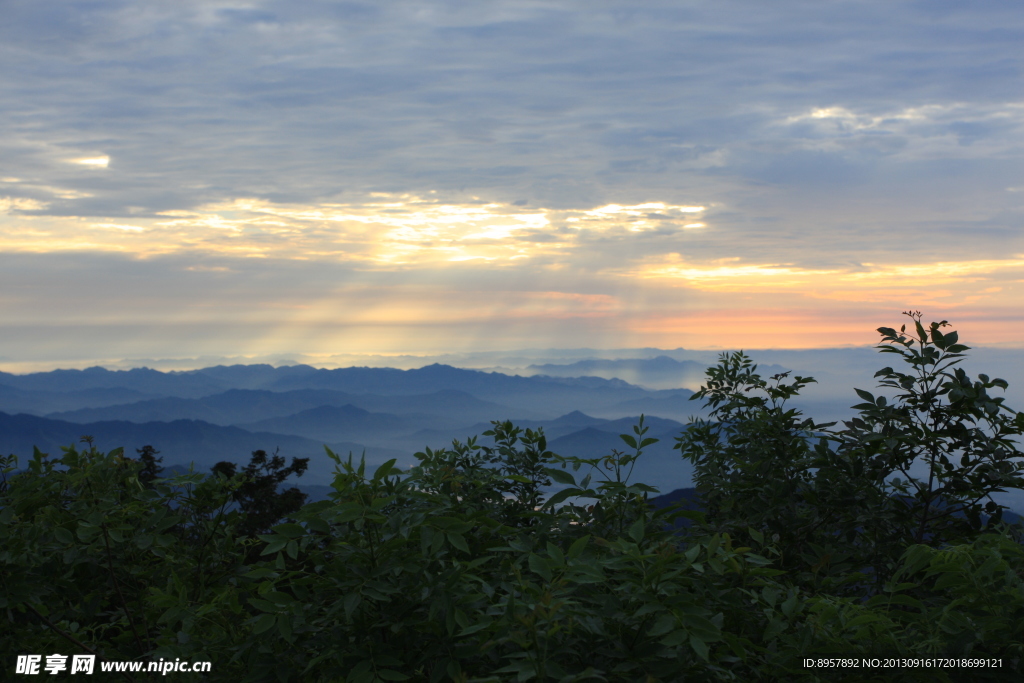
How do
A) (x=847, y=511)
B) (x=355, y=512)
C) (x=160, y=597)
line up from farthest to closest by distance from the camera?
1. (x=847, y=511)
2. (x=160, y=597)
3. (x=355, y=512)

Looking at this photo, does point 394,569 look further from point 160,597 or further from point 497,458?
point 497,458

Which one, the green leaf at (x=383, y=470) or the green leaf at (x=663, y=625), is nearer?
the green leaf at (x=663, y=625)

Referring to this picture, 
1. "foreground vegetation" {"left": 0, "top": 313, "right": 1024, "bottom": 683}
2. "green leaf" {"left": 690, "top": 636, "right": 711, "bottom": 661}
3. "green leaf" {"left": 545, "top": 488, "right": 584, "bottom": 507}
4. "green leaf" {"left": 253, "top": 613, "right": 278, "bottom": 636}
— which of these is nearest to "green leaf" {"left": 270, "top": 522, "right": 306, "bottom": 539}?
"foreground vegetation" {"left": 0, "top": 313, "right": 1024, "bottom": 683}

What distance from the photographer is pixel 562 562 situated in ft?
9.32

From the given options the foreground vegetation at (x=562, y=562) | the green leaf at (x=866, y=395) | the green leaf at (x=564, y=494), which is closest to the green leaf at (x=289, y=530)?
the foreground vegetation at (x=562, y=562)

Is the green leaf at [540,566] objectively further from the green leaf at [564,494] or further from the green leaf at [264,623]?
the green leaf at [264,623]

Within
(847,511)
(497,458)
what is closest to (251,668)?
(497,458)

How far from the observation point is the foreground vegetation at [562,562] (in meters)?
2.74

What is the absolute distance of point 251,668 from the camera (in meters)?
3.04

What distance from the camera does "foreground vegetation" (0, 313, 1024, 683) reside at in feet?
8.98

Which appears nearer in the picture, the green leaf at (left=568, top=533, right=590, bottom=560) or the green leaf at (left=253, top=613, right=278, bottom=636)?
the green leaf at (left=253, top=613, right=278, bottom=636)

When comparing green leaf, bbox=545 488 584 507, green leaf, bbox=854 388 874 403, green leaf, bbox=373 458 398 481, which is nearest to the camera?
green leaf, bbox=373 458 398 481

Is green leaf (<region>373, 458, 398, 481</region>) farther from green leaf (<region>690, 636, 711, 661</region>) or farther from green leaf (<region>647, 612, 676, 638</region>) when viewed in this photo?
green leaf (<region>690, 636, 711, 661</region>)

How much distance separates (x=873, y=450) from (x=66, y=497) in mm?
6202
